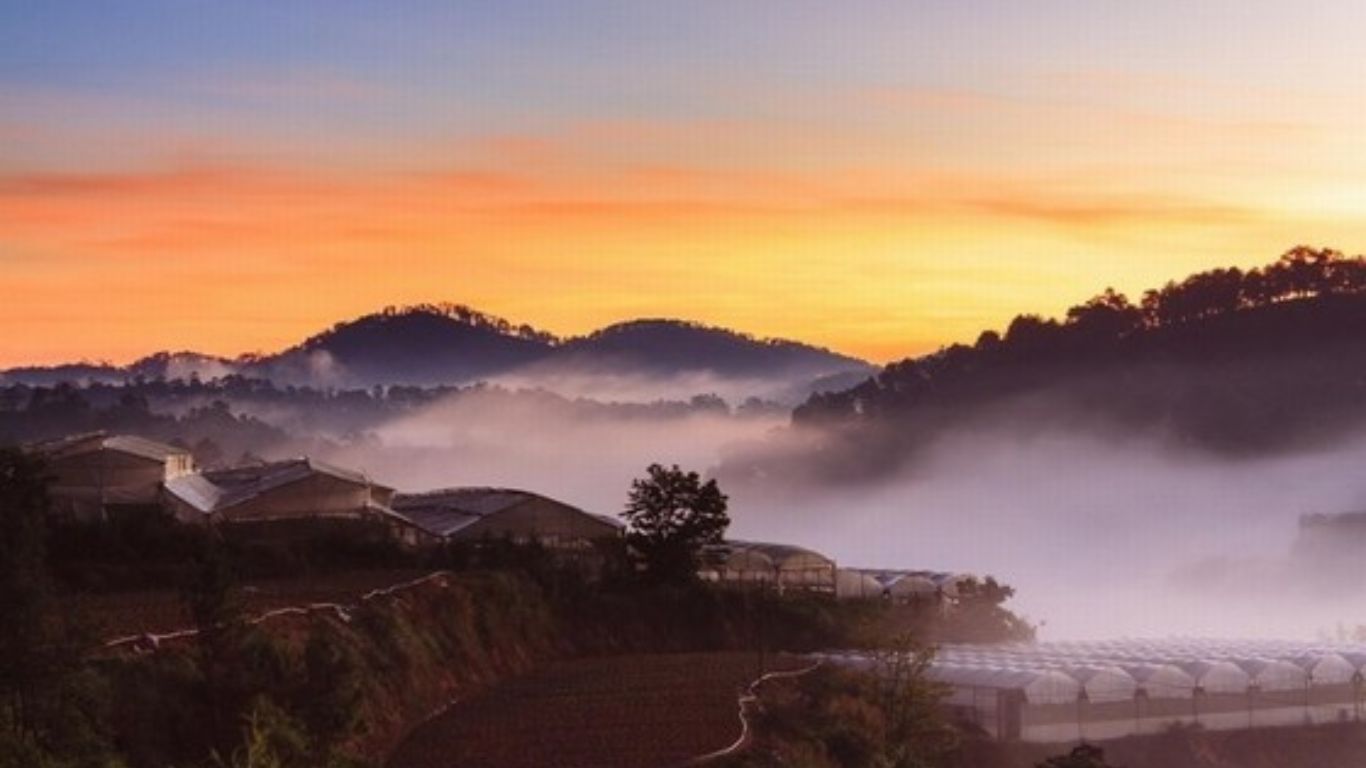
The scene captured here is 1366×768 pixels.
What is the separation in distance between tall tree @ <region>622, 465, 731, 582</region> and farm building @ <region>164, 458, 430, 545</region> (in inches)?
222

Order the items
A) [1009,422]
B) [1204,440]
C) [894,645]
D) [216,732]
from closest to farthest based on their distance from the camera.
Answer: [216,732] → [894,645] → [1204,440] → [1009,422]

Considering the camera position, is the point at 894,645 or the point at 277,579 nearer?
the point at 894,645

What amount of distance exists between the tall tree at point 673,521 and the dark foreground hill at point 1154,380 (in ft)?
303

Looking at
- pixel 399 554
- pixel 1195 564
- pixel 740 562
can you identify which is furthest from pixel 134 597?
pixel 1195 564

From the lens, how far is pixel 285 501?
48.5 m

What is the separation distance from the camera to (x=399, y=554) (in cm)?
4403

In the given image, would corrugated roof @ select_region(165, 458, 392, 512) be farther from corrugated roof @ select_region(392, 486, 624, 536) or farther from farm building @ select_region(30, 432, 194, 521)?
corrugated roof @ select_region(392, 486, 624, 536)

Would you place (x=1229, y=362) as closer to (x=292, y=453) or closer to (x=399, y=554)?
(x=292, y=453)

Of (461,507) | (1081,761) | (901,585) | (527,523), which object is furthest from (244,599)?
(901,585)

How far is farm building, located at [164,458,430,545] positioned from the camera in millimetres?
46688

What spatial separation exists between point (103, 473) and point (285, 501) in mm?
4591

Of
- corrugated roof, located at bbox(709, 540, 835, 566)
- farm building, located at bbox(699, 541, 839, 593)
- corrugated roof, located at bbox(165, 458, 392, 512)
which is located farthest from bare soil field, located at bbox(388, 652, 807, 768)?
corrugated roof, located at bbox(709, 540, 835, 566)

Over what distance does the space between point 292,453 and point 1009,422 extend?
5811 cm

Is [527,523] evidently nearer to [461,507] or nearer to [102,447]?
[461,507]
